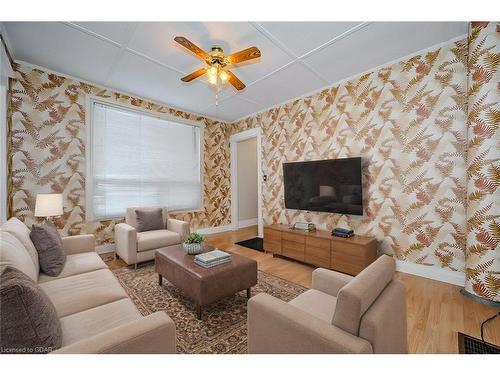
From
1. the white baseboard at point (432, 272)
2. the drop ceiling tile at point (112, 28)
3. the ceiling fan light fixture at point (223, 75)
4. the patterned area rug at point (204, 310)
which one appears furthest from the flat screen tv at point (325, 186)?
the drop ceiling tile at point (112, 28)

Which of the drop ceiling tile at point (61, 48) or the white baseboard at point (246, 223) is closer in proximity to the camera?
the drop ceiling tile at point (61, 48)

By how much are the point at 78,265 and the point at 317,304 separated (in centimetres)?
201

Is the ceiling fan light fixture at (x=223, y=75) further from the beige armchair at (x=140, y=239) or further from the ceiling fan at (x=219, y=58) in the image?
the beige armchair at (x=140, y=239)

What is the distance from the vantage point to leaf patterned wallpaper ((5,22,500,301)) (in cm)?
202

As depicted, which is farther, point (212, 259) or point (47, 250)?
point (212, 259)

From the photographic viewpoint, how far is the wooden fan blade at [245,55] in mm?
1981

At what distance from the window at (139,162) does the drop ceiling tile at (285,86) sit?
160 centimetres

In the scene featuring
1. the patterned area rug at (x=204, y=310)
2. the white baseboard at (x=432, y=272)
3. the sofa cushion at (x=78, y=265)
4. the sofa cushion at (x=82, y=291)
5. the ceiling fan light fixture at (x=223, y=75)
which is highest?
the ceiling fan light fixture at (x=223, y=75)

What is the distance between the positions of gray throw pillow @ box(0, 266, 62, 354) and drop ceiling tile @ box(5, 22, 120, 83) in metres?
2.48

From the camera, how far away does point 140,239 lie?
2.84 meters

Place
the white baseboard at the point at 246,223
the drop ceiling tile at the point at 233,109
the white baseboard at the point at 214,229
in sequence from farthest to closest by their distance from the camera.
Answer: the white baseboard at the point at 246,223, the white baseboard at the point at 214,229, the drop ceiling tile at the point at 233,109

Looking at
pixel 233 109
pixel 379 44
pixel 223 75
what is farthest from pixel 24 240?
pixel 379 44

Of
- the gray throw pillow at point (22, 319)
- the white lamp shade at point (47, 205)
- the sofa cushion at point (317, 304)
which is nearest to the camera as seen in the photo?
the gray throw pillow at point (22, 319)

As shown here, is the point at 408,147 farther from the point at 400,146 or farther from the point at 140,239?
the point at 140,239
